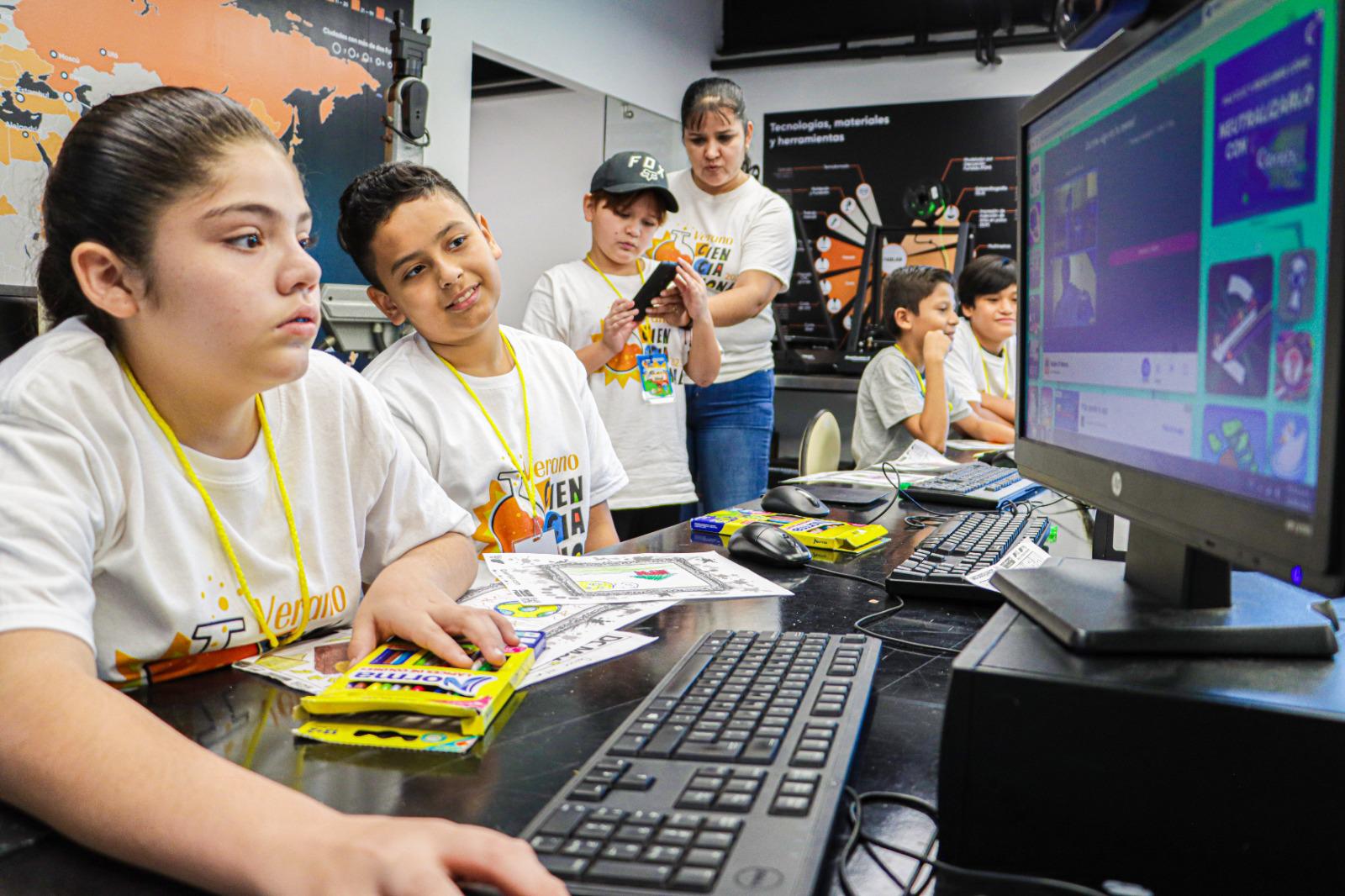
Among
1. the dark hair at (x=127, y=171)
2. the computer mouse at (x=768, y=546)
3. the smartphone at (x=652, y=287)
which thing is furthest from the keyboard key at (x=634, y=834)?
the smartphone at (x=652, y=287)

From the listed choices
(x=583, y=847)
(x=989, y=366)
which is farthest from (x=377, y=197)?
(x=989, y=366)

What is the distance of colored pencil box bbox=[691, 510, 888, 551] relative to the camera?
139 cm

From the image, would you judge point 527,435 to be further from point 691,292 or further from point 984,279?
point 984,279

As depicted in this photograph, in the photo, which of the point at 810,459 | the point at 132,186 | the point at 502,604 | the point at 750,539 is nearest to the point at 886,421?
the point at 810,459

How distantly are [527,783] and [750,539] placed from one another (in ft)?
2.35

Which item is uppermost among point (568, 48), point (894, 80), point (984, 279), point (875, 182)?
point (894, 80)

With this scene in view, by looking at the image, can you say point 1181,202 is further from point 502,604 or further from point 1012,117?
point 1012,117

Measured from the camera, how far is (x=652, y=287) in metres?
2.25

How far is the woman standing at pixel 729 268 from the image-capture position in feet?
8.51

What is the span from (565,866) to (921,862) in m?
0.20

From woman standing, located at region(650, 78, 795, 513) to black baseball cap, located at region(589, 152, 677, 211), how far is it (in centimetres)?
33

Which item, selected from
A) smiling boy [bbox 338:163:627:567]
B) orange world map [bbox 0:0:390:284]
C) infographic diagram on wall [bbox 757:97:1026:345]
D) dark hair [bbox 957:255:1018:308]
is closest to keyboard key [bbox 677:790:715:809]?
smiling boy [bbox 338:163:627:567]

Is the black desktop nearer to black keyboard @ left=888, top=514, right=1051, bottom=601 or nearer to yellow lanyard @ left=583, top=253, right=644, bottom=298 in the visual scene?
black keyboard @ left=888, top=514, right=1051, bottom=601

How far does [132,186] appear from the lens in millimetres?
853
